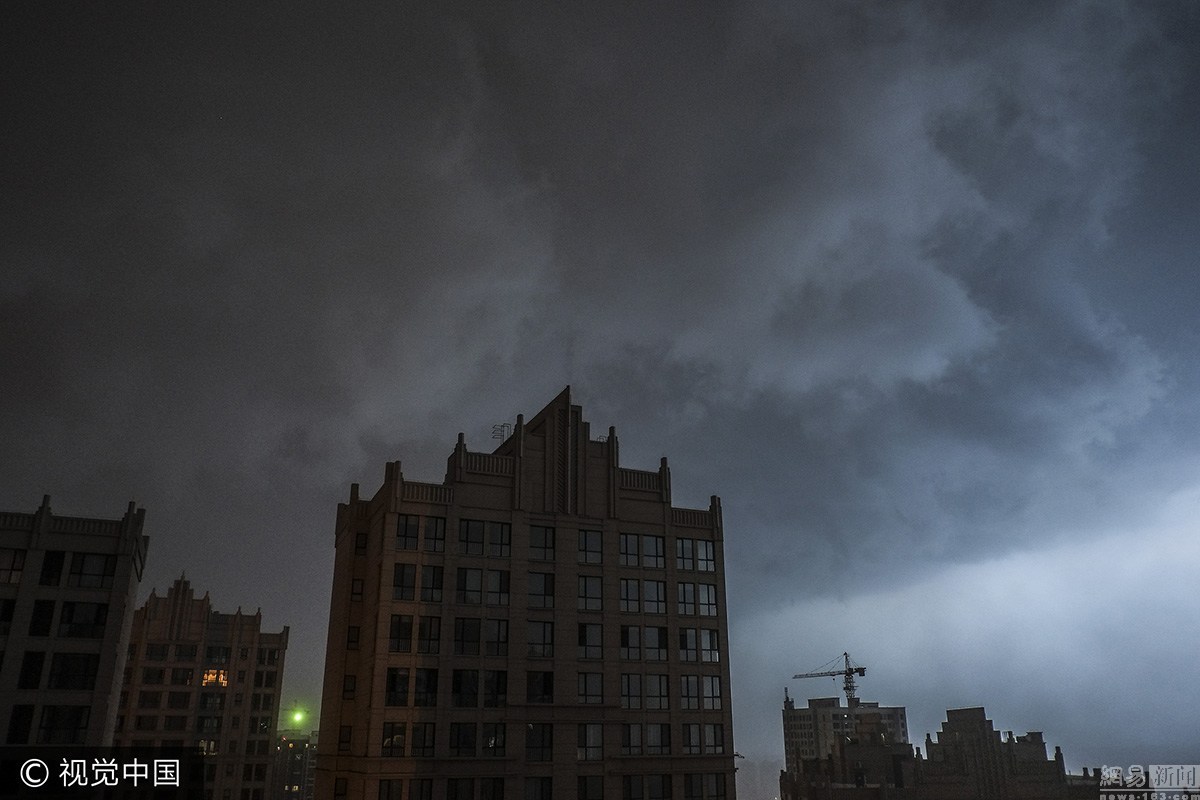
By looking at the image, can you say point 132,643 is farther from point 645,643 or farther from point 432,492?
point 645,643

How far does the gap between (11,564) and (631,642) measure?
181 feet

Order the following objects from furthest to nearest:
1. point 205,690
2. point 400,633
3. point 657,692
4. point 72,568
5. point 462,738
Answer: point 205,690, point 72,568, point 657,692, point 400,633, point 462,738

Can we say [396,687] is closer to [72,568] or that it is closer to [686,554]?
[686,554]

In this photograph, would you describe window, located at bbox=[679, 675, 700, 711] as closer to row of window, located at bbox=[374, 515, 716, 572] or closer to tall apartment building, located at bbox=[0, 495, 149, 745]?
row of window, located at bbox=[374, 515, 716, 572]

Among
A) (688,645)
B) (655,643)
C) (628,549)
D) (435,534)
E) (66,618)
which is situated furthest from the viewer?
(628,549)

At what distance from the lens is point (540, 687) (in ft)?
216

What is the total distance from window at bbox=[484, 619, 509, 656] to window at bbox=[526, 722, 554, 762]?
20.3 feet

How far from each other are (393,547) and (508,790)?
20.6 metres

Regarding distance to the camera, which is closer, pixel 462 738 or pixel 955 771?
pixel 462 738

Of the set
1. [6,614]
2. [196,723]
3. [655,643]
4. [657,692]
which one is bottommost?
[196,723]

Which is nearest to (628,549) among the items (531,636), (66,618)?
(531,636)

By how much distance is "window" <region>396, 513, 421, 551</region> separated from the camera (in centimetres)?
6575

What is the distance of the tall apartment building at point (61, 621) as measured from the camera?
6800 centimetres
